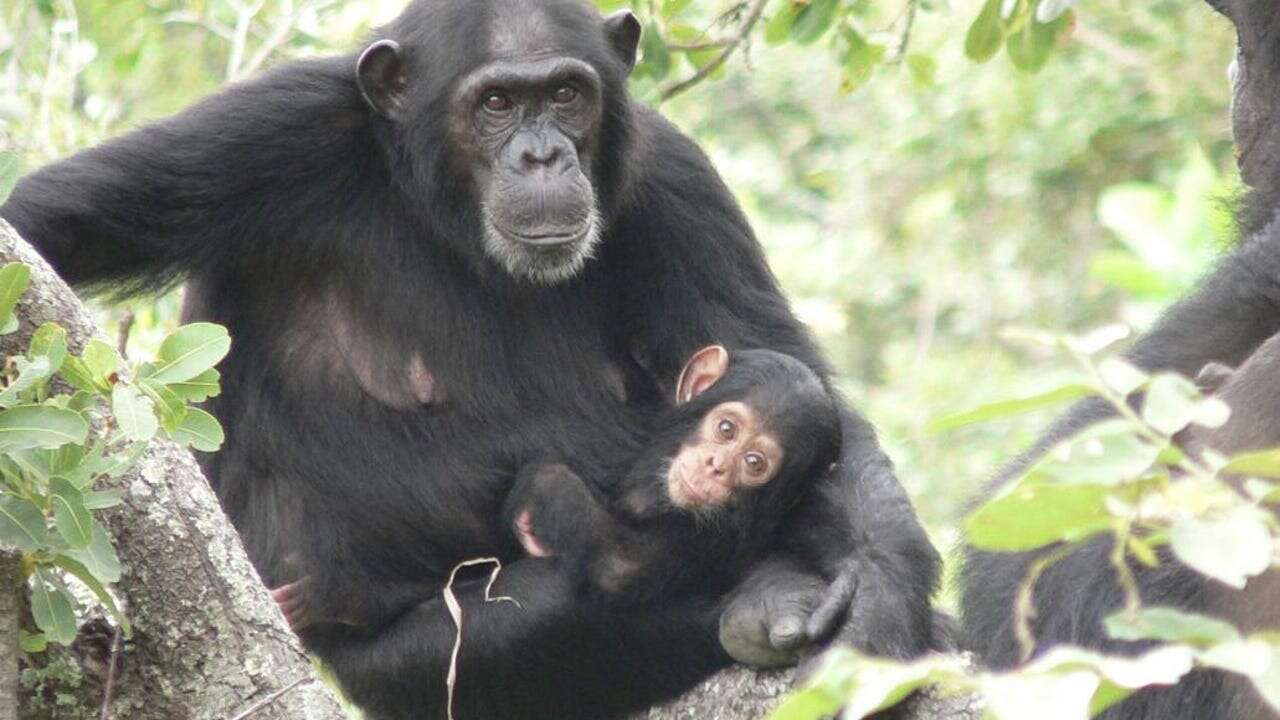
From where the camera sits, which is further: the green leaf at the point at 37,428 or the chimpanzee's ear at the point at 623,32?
the chimpanzee's ear at the point at 623,32

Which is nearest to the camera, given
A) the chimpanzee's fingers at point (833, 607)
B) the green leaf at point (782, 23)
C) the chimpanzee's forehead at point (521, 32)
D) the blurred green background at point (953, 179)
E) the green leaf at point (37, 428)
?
the green leaf at point (37, 428)

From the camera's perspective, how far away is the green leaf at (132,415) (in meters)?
3.14

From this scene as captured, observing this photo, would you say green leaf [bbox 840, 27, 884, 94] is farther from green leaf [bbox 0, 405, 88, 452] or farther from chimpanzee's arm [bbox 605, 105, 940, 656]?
green leaf [bbox 0, 405, 88, 452]

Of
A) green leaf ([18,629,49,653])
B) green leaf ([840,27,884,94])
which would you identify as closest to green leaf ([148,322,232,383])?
green leaf ([18,629,49,653])

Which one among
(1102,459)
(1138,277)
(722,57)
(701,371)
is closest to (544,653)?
(701,371)

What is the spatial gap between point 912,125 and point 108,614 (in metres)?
11.7

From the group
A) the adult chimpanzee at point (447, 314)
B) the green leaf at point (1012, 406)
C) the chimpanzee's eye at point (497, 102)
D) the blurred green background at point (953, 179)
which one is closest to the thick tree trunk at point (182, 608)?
the adult chimpanzee at point (447, 314)

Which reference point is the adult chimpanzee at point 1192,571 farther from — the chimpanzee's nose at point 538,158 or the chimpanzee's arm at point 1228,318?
the chimpanzee's nose at point 538,158

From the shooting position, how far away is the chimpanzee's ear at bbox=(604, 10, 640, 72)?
5.54 metres

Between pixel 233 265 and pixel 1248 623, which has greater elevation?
pixel 233 265

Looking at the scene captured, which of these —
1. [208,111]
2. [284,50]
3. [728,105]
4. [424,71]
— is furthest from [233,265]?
[728,105]

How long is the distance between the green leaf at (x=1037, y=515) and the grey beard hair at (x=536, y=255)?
3279 mm

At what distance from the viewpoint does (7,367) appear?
3307mm

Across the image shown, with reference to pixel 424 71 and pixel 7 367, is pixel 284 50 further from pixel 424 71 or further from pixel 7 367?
pixel 7 367
